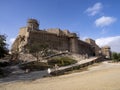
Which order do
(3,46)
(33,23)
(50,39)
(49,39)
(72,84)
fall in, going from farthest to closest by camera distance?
(33,23) < (50,39) < (49,39) < (3,46) < (72,84)

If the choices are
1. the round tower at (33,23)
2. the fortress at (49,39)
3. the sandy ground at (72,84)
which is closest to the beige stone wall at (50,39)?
the fortress at (49,39)

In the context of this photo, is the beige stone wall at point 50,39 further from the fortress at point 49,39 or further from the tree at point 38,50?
the tree at point 38,50

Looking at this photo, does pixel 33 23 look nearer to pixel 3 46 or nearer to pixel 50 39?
pixel 50 39

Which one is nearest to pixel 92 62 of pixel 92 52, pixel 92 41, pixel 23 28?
pixel 23 28

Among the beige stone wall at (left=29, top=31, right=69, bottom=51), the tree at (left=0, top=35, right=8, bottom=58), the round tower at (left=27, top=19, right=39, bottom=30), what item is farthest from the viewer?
the round tower at (left=27, top=19, right=39, bottom=30)

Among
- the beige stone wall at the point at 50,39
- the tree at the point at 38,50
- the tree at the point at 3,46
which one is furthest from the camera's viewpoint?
the beige stone wall at the point at 50,39

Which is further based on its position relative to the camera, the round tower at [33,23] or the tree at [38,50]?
the round tower at [33,23]

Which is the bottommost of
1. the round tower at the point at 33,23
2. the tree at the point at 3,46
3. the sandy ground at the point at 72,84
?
the sandy ground at the point at 72,84

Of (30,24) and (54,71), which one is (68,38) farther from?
(54,71)

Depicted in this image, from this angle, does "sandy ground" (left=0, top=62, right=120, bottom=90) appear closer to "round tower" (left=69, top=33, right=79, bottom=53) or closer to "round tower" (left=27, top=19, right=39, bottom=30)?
"round tower" (left=69, top=33, right=79, bottom=53)

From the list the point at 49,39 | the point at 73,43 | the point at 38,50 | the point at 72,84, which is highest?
the point at 49,39

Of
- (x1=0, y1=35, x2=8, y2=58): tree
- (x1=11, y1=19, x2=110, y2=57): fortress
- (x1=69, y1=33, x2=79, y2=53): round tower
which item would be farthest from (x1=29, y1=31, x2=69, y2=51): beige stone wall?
(x1=0, y1=35, x2=8, y2=58): tree

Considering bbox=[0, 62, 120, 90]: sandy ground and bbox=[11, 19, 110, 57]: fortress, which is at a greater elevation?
A: bbox=[11, 19, 110, 57]: fortress

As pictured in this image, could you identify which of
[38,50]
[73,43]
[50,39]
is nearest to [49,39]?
[50,39]
